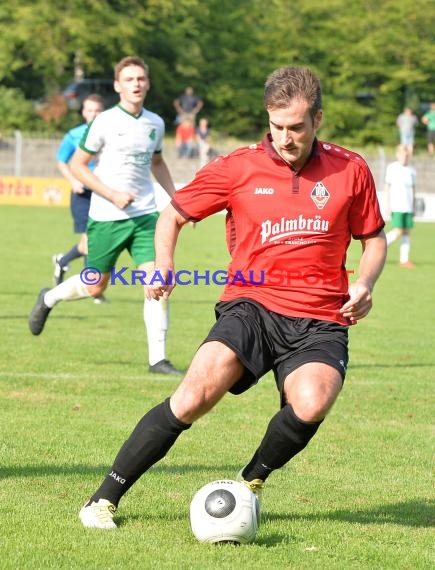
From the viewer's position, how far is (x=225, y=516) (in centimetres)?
513

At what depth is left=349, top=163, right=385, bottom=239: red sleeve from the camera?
5.55 meters

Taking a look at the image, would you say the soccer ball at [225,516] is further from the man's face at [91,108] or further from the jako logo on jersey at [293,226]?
the man's face at [91,108]

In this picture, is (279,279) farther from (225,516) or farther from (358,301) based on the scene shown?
(225,516)

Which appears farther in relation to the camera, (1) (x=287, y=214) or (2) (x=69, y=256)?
(2) (x=69, y=256)

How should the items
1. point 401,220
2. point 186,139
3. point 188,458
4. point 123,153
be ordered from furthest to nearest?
point 186,139 → point 401,220 → point 123,153 → point 188,458

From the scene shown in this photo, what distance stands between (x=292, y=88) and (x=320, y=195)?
51cm

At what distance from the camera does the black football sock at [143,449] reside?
524 centimetres

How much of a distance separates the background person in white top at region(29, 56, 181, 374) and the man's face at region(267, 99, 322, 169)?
13.9 ft

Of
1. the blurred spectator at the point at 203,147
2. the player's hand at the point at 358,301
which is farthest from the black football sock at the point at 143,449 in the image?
the blurred spectator at the point at 203,147

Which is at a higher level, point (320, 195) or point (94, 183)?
point (94, 183)

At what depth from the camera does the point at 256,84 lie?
55219 mm

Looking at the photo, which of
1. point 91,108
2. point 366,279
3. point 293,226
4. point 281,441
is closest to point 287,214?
point 293,226

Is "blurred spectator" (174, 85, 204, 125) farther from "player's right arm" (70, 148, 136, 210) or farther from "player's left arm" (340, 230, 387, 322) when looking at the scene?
"player's left arm" (340, 230, 387, 322)

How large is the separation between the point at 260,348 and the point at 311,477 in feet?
4.70
